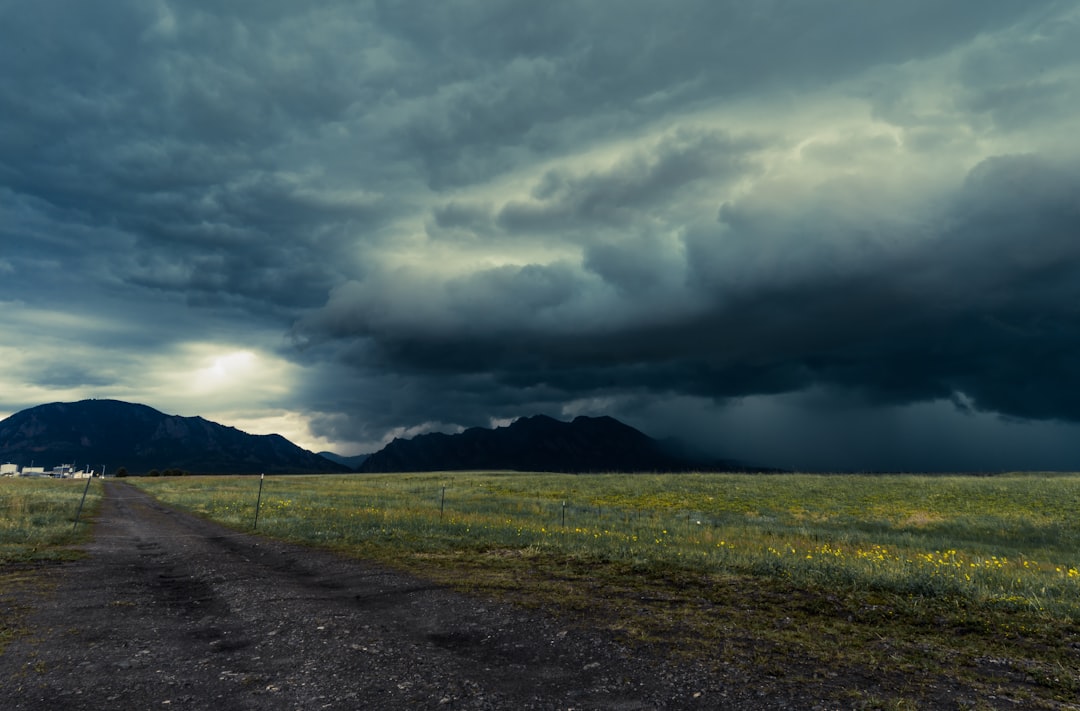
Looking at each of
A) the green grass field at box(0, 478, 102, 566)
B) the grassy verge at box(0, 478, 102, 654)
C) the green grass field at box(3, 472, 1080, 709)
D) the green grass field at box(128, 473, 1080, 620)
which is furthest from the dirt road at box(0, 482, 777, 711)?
the green grass field at box(128, 473, 1080, 620)

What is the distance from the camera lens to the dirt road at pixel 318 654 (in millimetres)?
7734

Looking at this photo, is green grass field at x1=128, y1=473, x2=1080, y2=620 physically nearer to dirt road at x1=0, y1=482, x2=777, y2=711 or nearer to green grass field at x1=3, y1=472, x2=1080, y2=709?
green grass field at x1=3, y1=472, x2=1080, y2=709

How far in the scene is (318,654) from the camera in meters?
9.54

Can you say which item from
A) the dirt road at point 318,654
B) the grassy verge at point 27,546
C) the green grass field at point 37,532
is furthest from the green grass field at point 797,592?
the grassy verge at point 27,546

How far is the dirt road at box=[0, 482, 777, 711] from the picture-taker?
7734 mm

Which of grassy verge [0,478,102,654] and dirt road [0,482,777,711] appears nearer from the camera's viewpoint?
dirt road [0,482,777,711]

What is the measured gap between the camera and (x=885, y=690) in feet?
25.3

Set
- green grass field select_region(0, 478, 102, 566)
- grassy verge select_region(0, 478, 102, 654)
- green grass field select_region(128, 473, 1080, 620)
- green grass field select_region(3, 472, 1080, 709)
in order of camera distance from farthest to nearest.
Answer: green grass field select_region(0, 478, 102, 566) → green grass field select_region(128, 473, 1080, 620) → grassy verge select_region(0, 478, 102, 654) → green grass field select_region(3, 472, 1080, 709)

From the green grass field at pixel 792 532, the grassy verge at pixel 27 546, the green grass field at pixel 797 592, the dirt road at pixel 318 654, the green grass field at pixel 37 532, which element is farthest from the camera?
the green grass field at pixel 37 532

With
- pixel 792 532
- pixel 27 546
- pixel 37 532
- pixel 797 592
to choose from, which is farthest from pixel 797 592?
pixel 37 532

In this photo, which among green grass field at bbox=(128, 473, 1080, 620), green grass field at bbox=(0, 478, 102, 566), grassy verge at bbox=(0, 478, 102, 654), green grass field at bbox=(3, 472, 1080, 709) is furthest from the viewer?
green grass field at bbox=(0, 478, 102, 566)

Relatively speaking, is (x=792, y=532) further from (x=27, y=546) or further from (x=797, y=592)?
(x=27, y=546)

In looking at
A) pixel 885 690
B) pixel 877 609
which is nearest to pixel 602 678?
pixel 885 690

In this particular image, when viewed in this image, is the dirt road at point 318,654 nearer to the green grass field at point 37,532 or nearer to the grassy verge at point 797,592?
the grassy verge at point 797,592
